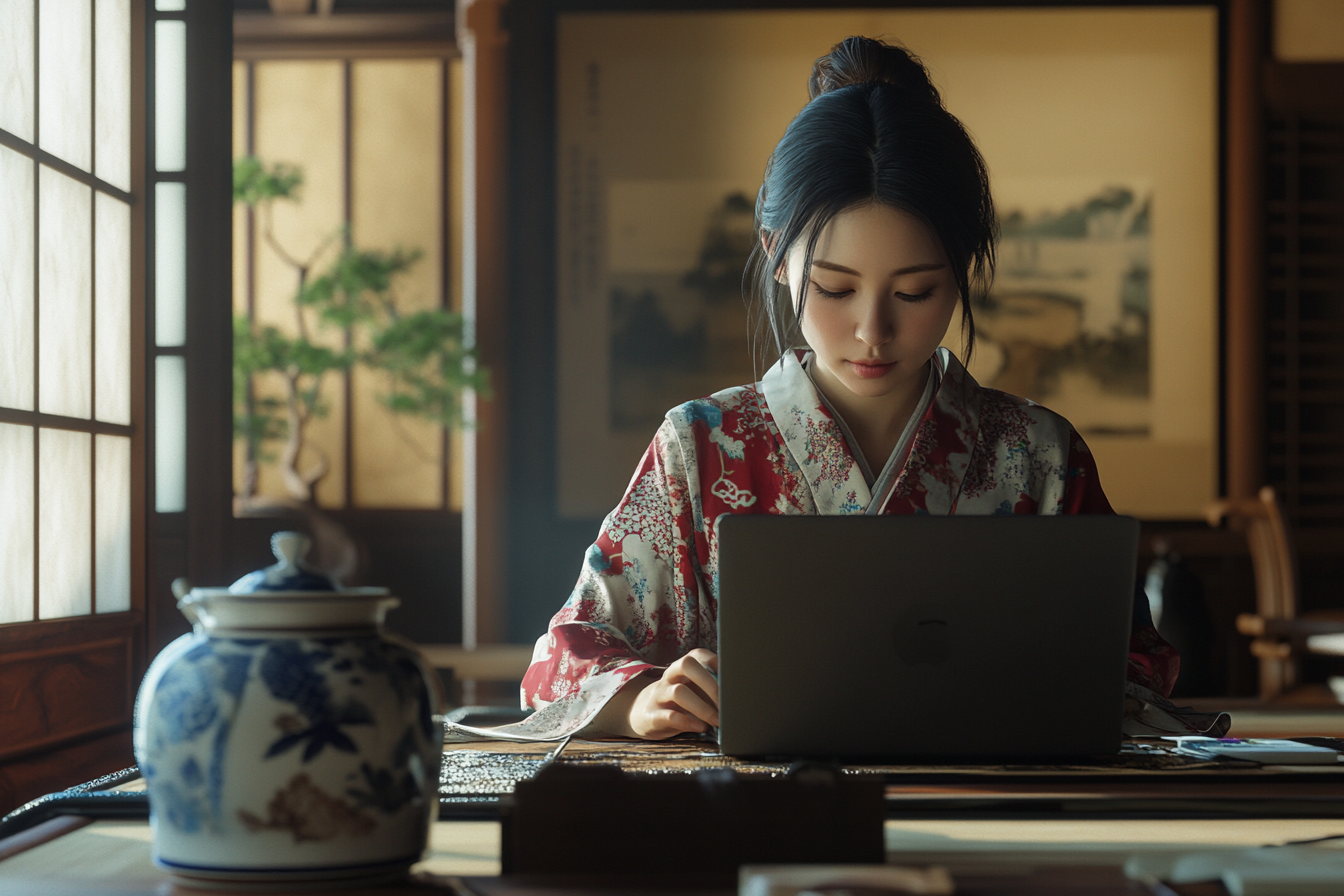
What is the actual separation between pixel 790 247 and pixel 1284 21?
425cm

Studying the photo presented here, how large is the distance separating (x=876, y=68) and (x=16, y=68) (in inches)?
55.3

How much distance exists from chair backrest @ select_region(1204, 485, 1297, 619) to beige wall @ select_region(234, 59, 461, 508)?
3.09m

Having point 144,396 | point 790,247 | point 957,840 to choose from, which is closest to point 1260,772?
point 957,840

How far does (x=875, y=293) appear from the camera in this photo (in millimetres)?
1557

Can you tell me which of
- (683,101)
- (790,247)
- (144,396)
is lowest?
(144,396)

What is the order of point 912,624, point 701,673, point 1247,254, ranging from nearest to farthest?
point 912,624 → point 701,673 → point 1247,254

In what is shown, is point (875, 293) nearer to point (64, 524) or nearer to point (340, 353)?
point (64, 524)

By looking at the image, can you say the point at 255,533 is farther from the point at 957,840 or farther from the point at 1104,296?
the point at 957,840

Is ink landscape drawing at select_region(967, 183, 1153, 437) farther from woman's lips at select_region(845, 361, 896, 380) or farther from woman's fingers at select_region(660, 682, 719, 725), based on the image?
woman's fingers at select_region(660, 682, 719, 725)

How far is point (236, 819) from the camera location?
704mm

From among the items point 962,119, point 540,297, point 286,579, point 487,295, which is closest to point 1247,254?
point 962,119

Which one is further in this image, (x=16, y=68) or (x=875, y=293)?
(x=16, y=68)

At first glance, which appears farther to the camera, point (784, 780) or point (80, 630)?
point (80, 630)

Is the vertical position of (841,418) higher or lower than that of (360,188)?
lower
